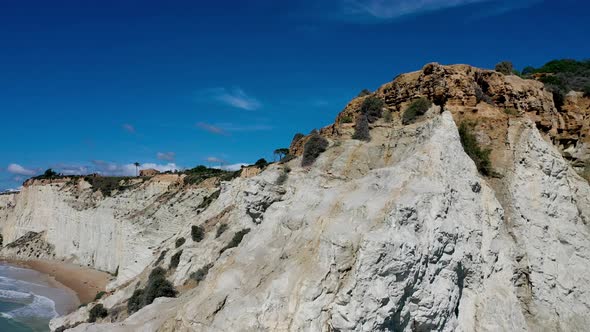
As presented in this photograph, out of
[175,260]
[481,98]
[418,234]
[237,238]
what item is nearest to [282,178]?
[237,238]

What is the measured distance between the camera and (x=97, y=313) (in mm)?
22219

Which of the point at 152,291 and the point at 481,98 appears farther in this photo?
the point at 152,291

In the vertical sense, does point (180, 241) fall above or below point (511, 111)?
below

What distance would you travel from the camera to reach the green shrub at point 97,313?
72.1ft

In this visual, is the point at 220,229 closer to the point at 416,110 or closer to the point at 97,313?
the point at 97,313

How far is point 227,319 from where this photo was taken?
34.1 feet

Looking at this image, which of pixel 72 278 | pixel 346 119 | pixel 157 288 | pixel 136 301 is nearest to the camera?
pixel 157 288

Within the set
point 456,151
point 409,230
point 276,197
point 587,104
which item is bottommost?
point 409,230

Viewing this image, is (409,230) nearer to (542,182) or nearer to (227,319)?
(227,319)

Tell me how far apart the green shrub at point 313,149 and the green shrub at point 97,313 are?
12.7 meters

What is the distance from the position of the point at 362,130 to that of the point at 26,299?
35.0 m

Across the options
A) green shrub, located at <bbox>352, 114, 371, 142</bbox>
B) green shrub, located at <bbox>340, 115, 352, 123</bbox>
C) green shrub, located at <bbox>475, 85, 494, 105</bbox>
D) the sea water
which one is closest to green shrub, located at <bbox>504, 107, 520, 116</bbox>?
green shrub, located at <bbox>475, 85, 494, 105</bbox>

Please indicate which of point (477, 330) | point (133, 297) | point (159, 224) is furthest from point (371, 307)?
point (159, 224)

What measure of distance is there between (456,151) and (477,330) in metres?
5.58
